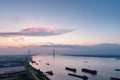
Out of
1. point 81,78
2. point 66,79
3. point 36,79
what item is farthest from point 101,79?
point 36,79

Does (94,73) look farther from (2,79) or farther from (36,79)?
(2,79)

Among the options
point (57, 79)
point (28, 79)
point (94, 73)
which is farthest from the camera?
point (94, 73)

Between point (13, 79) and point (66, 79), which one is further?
point (66, 79)

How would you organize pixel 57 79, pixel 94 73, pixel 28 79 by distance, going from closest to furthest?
1. pixel 28 79
2. pixel 57 79
3. pixel 94 73

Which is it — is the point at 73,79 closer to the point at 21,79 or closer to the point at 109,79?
the point at 109,79

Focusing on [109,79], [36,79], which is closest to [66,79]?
[36,79]

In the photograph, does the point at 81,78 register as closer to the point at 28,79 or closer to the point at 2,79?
the point at 28,79

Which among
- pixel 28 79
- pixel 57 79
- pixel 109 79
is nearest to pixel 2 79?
pixel 28 79

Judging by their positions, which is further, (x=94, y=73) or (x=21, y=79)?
(x=94, y=73)
